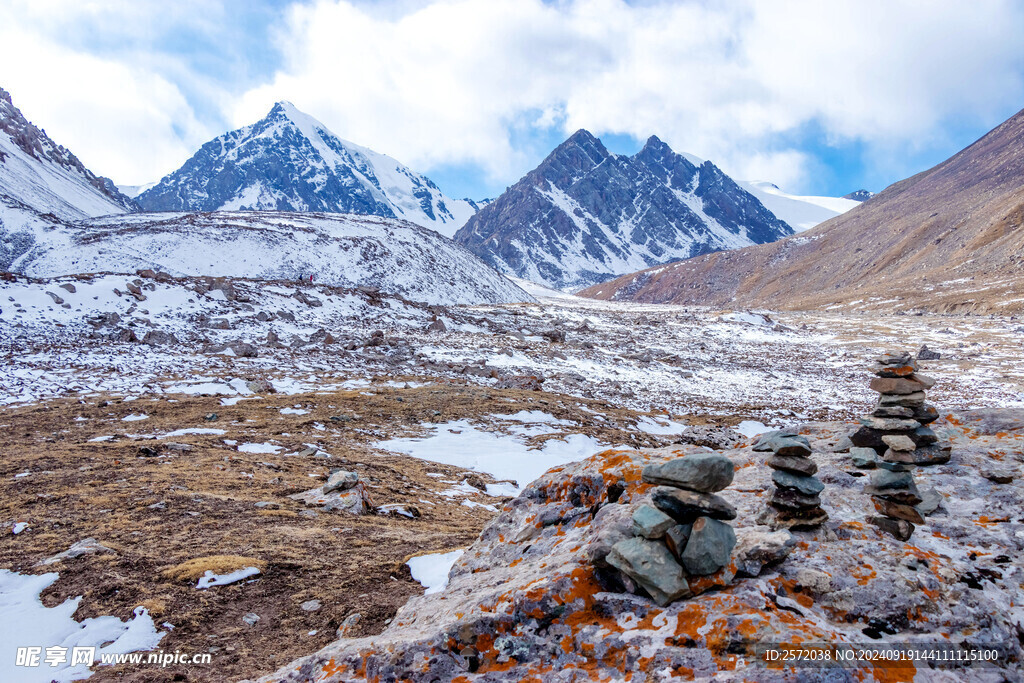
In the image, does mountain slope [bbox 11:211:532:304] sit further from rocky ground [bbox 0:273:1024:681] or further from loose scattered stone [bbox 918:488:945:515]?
loose scattered stone [bbox 918:488:945:515]

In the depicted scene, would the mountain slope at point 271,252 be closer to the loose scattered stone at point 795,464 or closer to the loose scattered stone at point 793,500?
the loose scattered stone at point 795,464

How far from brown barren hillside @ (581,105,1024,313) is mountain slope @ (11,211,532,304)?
248 ft

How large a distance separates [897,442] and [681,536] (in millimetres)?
3253

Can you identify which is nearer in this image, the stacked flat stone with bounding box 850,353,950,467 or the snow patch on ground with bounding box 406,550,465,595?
the stacked flat stone with bounding box 850,353,950,467

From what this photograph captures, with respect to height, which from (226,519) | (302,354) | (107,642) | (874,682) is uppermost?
(302,354)

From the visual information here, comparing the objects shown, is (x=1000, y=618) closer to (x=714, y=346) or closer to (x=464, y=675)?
(x=464, y=675)

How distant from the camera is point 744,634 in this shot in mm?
3533

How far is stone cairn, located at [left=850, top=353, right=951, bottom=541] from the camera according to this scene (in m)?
4.84

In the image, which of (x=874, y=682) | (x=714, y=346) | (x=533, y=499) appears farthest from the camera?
(x=714, y=346)

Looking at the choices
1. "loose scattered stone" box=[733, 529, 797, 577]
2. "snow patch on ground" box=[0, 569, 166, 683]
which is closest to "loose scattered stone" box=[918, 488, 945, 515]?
Result: "loose scattered stone" box=[733, 529, 797, 577]

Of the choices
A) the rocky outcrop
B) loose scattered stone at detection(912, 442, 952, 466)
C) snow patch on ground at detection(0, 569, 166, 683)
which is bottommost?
snow patch on ground at detection(0, 569, 166, 683)

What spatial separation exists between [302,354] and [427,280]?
135 feet

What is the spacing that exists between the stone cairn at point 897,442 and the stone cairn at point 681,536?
5.48 ft

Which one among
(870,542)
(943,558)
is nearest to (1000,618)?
(943,558)
